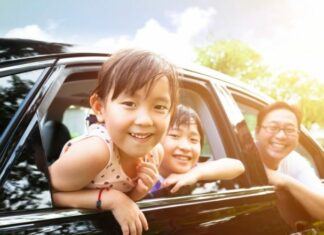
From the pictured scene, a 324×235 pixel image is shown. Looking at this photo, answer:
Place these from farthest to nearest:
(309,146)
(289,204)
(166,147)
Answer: (309,146), (289,204), (166,147)

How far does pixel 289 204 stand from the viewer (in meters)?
3.00

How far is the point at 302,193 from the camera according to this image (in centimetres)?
306

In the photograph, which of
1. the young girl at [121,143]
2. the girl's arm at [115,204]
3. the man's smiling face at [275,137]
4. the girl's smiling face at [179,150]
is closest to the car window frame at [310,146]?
the man's smiling face at [275,137]

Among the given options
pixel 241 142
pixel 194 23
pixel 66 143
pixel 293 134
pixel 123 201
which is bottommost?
pixel 123 201

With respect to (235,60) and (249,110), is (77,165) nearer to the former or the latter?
(249,110)

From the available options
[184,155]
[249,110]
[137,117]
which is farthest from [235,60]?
[137,117]

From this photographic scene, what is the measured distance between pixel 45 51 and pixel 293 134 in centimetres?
191

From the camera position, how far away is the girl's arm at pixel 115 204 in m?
1.71

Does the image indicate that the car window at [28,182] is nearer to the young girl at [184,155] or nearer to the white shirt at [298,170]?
the young girl at [184,155]

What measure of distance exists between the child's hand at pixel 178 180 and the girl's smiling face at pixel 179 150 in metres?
0.02

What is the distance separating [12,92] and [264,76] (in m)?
2.24

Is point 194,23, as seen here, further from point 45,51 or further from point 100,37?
point 45,51

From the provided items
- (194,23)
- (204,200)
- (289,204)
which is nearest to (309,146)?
(289,204)

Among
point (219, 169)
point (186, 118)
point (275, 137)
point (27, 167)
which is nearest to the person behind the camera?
point (27, 167)
